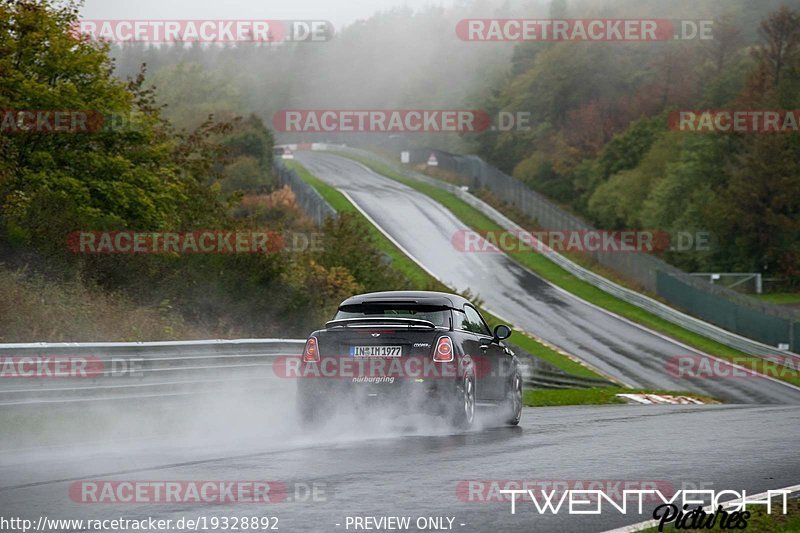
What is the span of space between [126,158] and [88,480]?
21.9 meters

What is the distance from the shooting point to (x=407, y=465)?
10.0 metres

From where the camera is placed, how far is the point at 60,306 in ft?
54.6

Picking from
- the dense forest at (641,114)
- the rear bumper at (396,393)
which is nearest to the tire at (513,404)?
the rear bumper at (396,393)

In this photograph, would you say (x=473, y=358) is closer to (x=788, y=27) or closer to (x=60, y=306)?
(x=60, y=306)

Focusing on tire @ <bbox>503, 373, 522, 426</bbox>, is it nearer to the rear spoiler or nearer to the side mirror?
the side mirror

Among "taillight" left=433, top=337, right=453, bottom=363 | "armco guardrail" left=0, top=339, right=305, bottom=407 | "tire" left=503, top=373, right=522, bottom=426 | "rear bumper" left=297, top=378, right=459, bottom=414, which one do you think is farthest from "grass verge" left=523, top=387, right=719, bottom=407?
"rear bumper" left=297, top=378, right=459, bottom=414

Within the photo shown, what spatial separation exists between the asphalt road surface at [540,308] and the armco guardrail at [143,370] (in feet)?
75.9

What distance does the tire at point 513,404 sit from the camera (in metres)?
15.3

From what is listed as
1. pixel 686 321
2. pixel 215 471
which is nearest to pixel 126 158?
pixel 215 471

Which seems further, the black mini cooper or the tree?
the tree

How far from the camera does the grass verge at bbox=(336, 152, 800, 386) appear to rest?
152 feet

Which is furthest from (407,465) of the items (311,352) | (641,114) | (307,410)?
(641,114)

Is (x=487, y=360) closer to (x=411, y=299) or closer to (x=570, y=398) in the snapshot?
(x=411, y=299)

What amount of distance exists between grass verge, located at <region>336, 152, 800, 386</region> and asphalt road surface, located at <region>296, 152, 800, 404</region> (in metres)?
0.81
